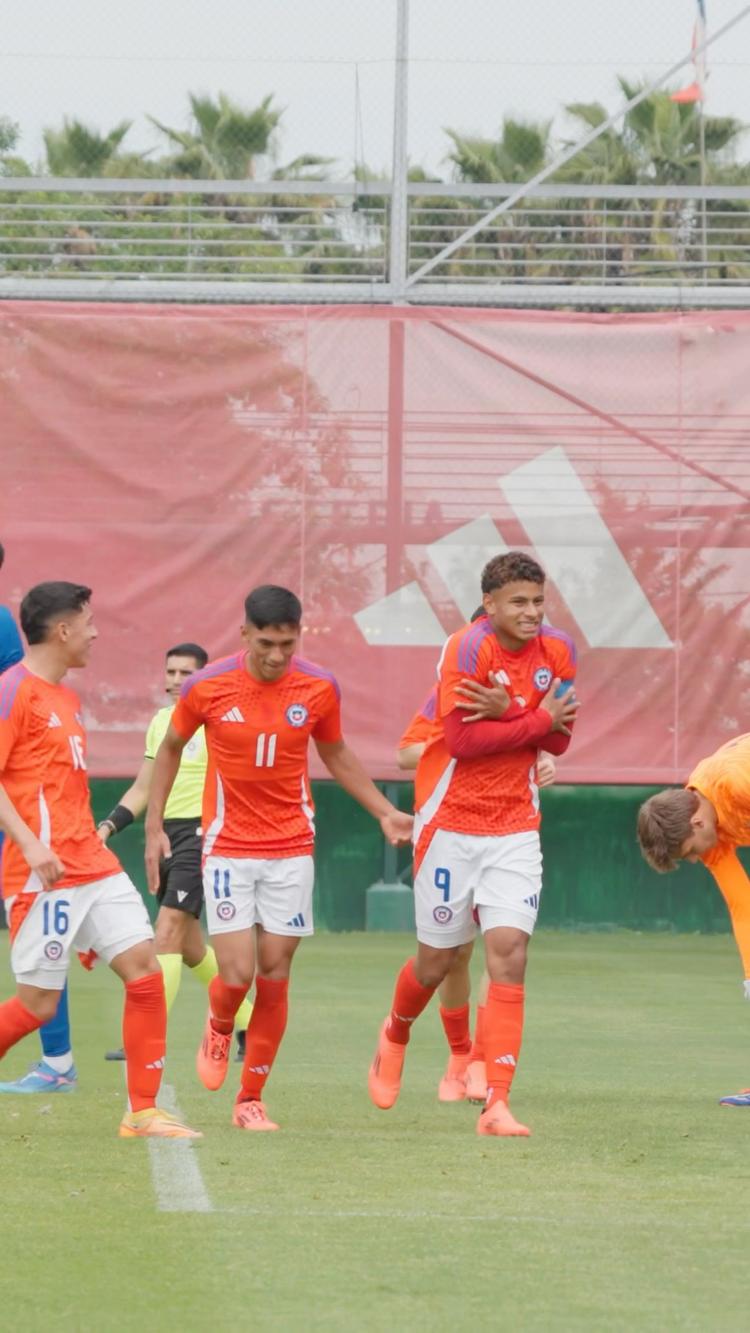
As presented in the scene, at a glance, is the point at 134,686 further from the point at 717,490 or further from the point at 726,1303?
the point at 726,1303

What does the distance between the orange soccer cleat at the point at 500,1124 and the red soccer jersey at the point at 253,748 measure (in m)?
1.09

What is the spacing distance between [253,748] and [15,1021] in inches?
48.1

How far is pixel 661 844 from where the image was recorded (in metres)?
7.33

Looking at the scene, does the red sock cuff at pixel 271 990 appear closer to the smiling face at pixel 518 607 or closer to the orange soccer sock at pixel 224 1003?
the orange soccer sock at pixel 224 1003

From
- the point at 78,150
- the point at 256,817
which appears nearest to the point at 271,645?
the point at 256,817

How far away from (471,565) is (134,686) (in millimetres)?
2656

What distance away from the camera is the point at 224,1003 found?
7.91 m

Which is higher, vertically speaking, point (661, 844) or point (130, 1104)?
point (661, 844)

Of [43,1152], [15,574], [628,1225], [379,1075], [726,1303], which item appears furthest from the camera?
[15,574]

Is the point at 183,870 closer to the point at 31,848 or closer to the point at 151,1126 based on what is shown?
the point at 151,1126

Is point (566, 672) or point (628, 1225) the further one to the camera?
point (566, 672)

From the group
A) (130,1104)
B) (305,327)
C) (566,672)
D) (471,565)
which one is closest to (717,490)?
(471,565)

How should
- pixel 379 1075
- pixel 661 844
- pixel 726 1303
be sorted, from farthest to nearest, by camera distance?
pixel 379 1075 → pixel 661 844 → pixel 726 1303

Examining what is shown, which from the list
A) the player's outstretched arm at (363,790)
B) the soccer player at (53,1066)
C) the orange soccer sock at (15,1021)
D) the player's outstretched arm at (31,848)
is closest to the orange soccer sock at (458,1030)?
the player's outstretched arm at (363,790)
